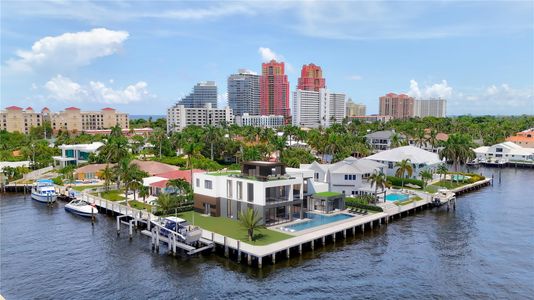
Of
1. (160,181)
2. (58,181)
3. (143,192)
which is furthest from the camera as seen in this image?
(58,181)

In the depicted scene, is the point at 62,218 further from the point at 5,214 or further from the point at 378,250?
the point at 378,250

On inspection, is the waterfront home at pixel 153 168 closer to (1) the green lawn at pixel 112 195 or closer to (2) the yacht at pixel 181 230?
(1) the green lawn at pixel 112 195

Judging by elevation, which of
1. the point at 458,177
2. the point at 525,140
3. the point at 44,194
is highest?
the point at 525,140

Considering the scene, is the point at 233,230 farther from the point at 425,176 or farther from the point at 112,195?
the point at 425,176

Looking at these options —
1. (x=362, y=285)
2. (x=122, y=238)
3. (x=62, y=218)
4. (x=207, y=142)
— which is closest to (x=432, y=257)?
(x=362, y=285)

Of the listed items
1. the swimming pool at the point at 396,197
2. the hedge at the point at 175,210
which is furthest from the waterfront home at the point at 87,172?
the swimming pool at the point at 396,197

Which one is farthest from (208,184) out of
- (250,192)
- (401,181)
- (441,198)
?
(401,181)
